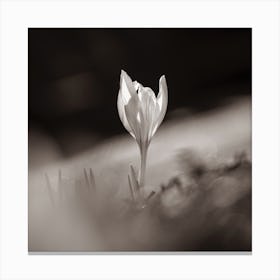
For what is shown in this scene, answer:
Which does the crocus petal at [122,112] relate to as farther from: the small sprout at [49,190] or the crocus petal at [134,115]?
the small sprout at [49,190]

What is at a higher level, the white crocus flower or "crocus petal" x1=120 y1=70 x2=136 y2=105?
"crocus petal" x1=120 y1=70 x2=136 y2=105

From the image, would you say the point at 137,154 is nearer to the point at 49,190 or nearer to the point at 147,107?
the point at 147,107

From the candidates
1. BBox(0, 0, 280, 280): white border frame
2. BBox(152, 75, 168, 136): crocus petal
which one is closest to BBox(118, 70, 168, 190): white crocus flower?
BBox(152, 75, 168, 136): crocus petal

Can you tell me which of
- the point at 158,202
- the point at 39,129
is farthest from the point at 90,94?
the point at 158,202

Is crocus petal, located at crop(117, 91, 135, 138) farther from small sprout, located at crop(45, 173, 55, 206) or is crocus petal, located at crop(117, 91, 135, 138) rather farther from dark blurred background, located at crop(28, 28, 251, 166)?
small sprout, located at crop(45, 173, 55, 206)
